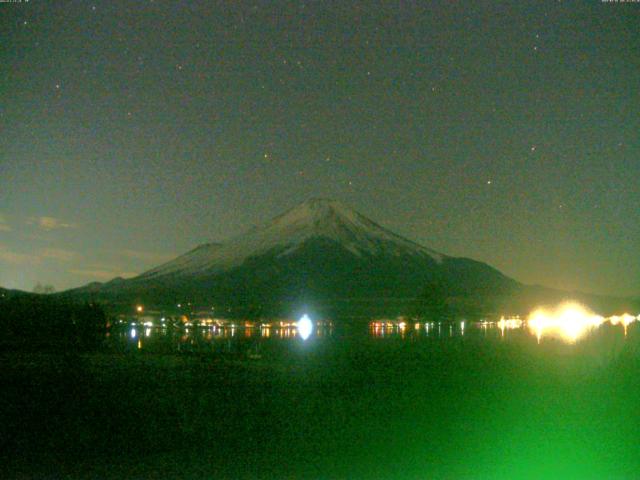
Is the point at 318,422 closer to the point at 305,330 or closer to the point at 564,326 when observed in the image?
the point at 305,330

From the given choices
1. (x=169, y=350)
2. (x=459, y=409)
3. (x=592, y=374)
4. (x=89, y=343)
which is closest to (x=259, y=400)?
(x=459, y=409)

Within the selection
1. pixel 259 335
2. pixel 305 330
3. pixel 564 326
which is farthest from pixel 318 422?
pixel 564 326

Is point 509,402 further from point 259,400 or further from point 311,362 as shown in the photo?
point 311,362

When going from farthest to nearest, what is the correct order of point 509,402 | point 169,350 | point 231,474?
point 169,350, point 509,402, point 231,474

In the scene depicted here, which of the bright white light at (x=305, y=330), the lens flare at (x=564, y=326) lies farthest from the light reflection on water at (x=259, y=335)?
the bright white light at (x=305, y=330)

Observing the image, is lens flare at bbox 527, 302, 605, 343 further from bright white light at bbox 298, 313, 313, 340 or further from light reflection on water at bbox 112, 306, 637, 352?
bright white light at bbox 298, 313, 313, 340

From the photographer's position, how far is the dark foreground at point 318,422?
39.4ft

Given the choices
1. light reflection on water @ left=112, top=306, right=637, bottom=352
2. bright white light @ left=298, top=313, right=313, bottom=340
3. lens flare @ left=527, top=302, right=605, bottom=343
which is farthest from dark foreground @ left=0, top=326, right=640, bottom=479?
bright white light @ left=298, top=313, right=313, bottom=340

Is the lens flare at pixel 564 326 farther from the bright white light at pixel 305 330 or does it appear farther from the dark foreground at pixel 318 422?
the dark foreground at pixel 318 422

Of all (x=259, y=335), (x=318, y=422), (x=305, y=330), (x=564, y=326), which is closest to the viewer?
(x=318, y=422)

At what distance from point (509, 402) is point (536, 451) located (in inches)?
237

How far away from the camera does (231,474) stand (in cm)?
1145

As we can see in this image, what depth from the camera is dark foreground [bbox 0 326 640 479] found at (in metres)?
12.0

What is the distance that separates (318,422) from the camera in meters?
15.9
